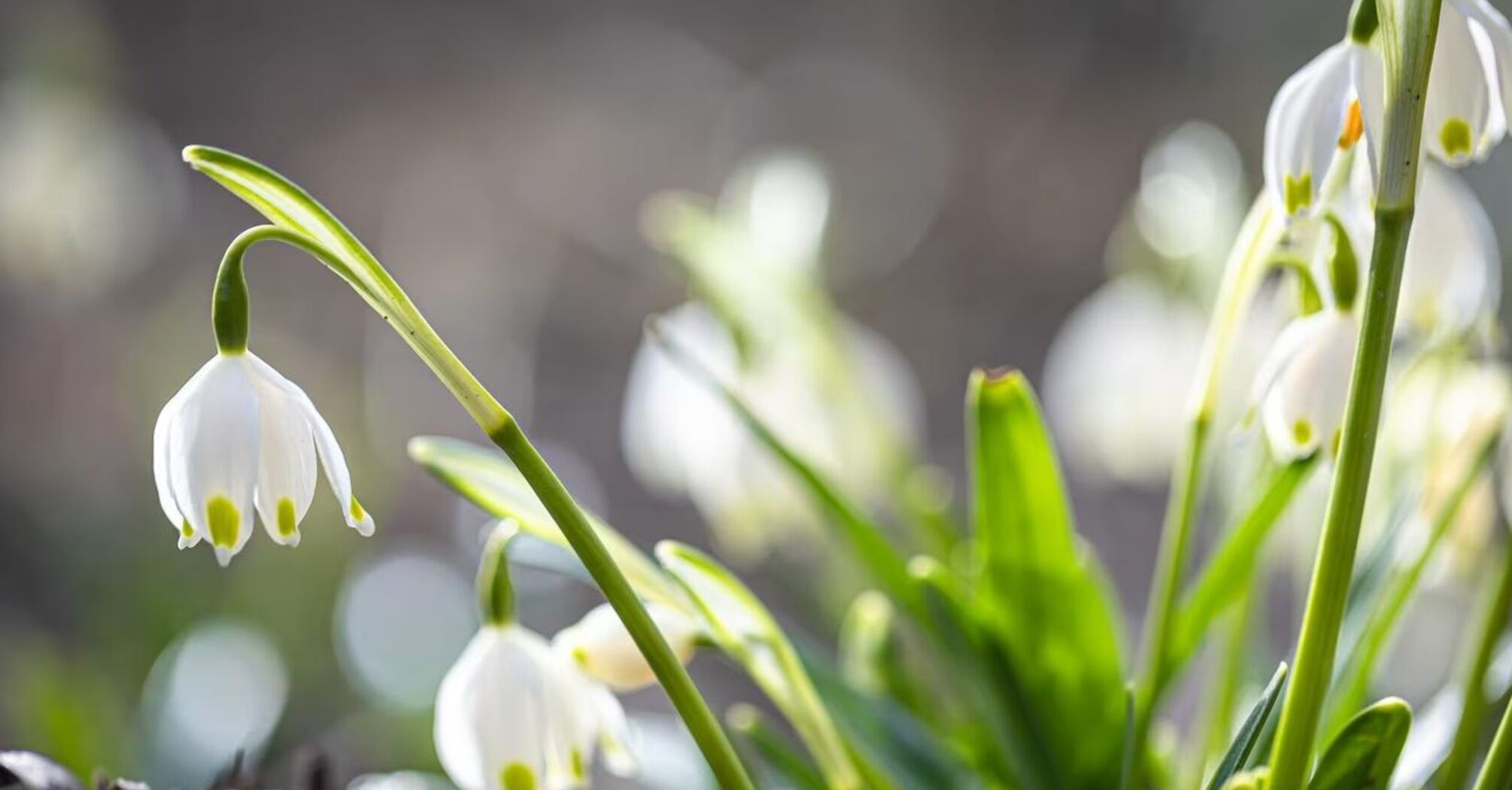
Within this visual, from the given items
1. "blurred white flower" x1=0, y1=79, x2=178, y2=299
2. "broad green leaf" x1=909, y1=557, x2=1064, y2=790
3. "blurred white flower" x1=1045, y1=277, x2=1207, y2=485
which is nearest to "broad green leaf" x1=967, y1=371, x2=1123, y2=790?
"broad green leaf" x1=909, y1=557, x2=1064, y2=790

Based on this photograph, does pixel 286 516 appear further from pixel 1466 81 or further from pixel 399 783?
pixel 1466 81

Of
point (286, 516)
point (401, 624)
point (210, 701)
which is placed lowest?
point (401, 624)

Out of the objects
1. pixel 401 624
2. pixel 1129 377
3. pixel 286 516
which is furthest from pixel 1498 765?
pixel 401 624

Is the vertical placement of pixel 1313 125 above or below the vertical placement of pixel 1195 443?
above

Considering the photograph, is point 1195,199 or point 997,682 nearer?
point 997,682

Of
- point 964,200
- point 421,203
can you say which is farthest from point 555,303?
point 964,200

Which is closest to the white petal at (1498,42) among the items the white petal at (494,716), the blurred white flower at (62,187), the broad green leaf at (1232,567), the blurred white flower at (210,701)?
the broad green leaf at (1232,567)
